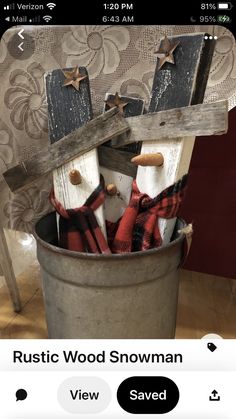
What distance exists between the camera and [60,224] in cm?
81

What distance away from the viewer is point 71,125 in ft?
2.62

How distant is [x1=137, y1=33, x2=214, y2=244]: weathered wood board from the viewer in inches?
26.9

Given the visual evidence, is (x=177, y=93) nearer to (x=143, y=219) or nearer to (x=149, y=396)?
(x=143, y=219)

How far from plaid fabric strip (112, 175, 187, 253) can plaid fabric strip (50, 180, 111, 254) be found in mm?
34

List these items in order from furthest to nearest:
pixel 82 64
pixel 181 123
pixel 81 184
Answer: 1. pixel 82 64
2. pixel 81 184
3. pixel 181 123

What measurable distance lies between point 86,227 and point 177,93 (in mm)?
287

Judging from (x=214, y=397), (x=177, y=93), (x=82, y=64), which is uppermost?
(x=82, y=64)

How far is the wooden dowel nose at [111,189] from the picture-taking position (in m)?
0.80

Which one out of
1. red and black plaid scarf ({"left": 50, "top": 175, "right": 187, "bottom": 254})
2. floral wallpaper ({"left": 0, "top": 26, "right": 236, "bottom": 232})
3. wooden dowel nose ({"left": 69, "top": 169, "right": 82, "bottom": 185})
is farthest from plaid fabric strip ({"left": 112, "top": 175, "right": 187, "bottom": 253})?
floral wallpaper ({"left": 0, "top": 26, "right": 236, "bottom": 232})

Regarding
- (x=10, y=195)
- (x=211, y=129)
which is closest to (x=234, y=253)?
(x=211, y=129)
